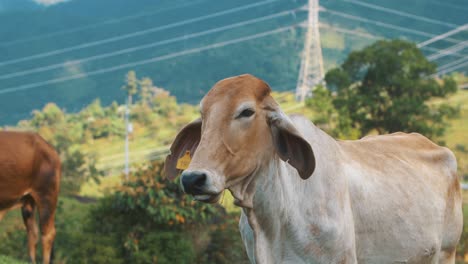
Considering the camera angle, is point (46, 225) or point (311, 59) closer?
point (46, 225)

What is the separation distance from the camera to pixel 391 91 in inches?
742

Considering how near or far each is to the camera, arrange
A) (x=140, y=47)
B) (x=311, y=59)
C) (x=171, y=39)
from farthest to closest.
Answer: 1. (x=140, y=47)
2. (x=171, y=39)
3. (x=311, y=59)

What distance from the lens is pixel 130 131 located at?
23.5 m

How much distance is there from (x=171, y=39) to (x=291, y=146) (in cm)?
2865

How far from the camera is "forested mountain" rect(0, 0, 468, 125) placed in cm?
2836

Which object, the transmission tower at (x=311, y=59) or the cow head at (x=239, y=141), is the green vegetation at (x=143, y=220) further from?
the transmission tower at (x=311, y=59)

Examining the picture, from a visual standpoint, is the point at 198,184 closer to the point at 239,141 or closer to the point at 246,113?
the point at 239,141

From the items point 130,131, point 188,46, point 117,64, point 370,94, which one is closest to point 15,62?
point 117,64

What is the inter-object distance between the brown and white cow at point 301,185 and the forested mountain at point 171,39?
22.3 metres

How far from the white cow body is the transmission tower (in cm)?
1968

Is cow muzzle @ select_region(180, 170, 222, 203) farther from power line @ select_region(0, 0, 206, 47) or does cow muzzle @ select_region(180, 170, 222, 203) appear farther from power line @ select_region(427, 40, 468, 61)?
power line @ select_region(0, 0, 206, 47)

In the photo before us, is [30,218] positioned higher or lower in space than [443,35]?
lower

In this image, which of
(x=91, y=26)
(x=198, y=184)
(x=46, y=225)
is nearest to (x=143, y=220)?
(x=46, y=225)

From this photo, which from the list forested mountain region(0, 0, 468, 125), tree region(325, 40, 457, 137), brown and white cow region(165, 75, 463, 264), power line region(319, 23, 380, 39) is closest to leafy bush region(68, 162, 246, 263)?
brown and white cow region(165, 75, 463, 264)
